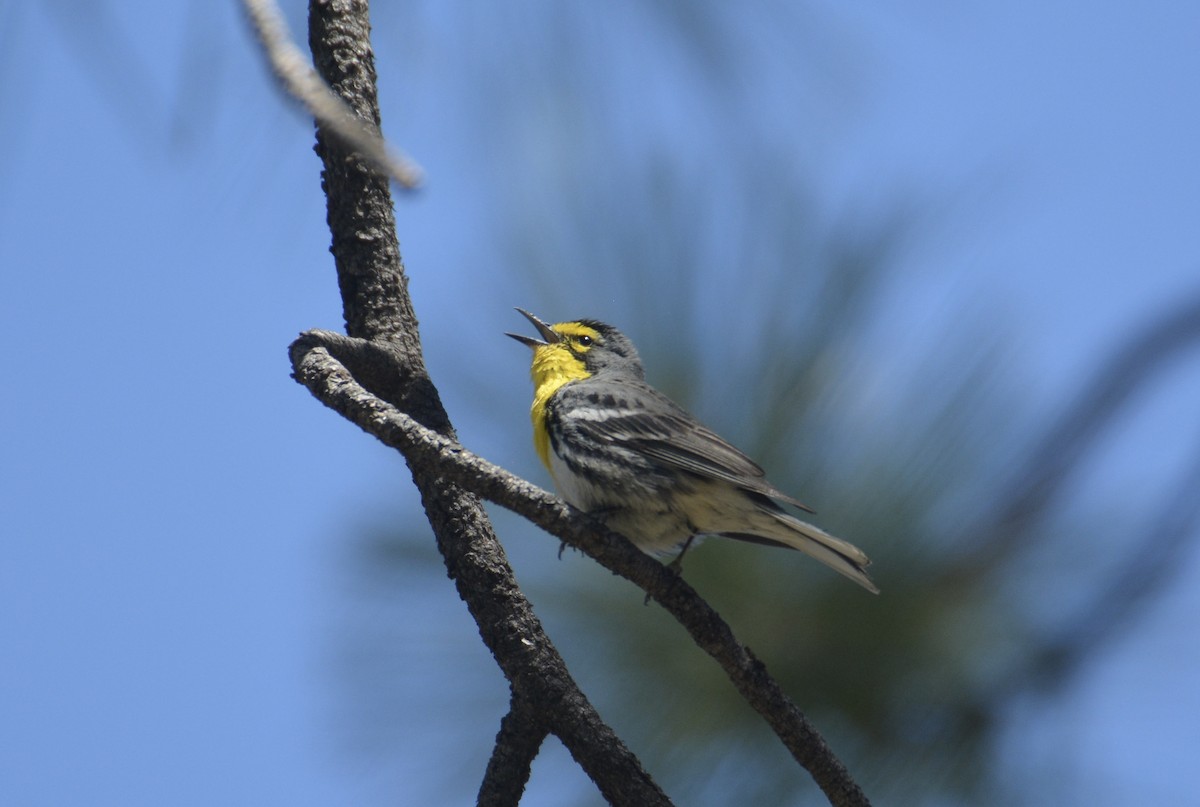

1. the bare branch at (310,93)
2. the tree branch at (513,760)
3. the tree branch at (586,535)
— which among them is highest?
the bare branch at (310,93)

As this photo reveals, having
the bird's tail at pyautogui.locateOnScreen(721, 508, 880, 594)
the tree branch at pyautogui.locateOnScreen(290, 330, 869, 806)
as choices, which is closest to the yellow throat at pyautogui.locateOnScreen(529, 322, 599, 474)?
the bird's tail at pyautogui.locateOnScreen(721, 508, 880, 594)

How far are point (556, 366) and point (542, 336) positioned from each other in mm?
170

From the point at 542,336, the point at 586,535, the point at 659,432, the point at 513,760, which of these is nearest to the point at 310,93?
the point at 586,535

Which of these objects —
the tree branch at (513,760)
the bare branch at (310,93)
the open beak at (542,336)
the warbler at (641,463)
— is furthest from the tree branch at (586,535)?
the open beak at (542,336)

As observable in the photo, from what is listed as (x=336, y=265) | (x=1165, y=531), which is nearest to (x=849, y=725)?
(x=1165, y=531)

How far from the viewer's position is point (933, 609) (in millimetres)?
2754

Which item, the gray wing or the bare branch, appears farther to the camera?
the gray wing

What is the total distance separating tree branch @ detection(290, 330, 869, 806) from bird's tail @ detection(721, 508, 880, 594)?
23.8 inches

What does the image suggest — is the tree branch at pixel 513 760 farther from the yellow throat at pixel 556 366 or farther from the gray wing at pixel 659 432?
the yellow throat at pixel 556 366

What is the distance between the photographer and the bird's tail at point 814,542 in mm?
2732

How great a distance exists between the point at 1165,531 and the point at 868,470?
1.64 metres

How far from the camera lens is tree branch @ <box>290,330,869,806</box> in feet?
6.88

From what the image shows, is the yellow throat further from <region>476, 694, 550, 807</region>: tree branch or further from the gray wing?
<region>476, 694, 550, 807</region>: tree branch

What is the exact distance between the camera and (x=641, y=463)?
3.53 metres
